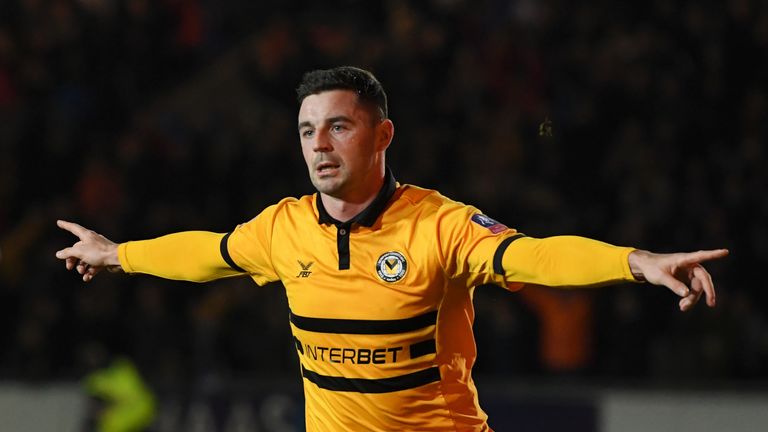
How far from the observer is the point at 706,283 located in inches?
138

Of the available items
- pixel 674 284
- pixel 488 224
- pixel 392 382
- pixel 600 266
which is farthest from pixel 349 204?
pixel 674 284

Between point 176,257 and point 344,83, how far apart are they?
103cm

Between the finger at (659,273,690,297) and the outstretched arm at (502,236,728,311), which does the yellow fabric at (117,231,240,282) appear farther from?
the finger at (659,273,690,297)

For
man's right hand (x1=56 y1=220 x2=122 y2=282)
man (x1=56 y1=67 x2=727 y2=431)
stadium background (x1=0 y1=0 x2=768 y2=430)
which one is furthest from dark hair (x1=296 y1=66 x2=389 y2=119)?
stadium background (x1=0 y1=0 x2=768 y2=430)

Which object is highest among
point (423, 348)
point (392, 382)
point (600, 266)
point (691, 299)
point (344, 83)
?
point (344, 83)

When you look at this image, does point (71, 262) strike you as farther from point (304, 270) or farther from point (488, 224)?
Result: point (488, 224)

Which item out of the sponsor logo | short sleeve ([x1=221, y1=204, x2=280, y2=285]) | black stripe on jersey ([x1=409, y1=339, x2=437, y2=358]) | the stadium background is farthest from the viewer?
the stadium background

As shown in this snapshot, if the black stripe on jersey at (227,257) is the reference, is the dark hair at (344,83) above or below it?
above

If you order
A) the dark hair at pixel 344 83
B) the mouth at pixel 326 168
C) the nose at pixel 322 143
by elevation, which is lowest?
the mouth at pixel 326 168

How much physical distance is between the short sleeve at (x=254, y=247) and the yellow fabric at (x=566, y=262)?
1037 mm

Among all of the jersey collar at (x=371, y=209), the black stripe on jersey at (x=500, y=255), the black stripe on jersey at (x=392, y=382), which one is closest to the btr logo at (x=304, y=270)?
the jersey collar at (x=371, y=209)

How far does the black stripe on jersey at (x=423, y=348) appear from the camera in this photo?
4.35 metres

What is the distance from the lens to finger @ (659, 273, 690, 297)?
3.54 meters

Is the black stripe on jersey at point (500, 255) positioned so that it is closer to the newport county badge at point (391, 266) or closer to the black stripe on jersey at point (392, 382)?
the newport county badge at point (391, 266)
